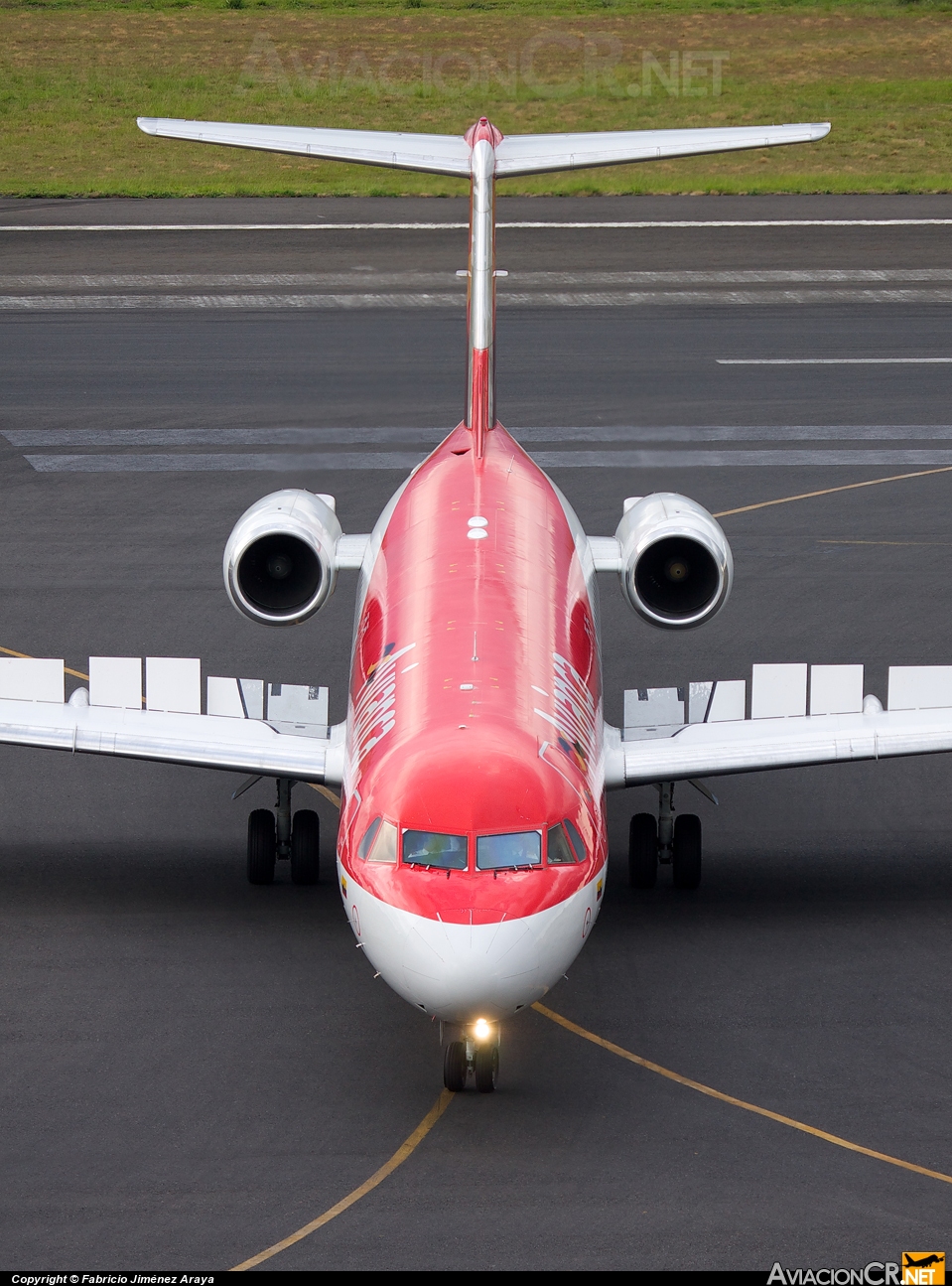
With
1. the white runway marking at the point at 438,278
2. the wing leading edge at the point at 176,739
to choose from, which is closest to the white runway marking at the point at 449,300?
the white runway marking at the point at 438,278

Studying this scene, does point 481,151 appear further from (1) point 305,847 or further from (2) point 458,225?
(2) point 458,225

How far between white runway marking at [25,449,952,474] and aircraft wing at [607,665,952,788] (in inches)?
480

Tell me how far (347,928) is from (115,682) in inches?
131

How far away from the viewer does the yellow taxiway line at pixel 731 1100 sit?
1392 centimetres

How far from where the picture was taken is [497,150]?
19.6 meters

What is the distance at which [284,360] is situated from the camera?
35375 millimetres

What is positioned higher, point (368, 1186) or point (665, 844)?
point (665, 844)

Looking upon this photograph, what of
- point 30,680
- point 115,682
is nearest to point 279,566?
point 115,682

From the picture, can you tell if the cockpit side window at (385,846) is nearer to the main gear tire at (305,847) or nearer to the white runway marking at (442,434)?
the main gear tire at (305,847)

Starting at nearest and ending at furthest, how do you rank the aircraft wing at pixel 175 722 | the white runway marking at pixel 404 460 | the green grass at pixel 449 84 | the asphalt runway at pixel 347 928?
the asphalt runway at pixel 347 928 < the aircraft wing at pixel 175 722 < the white runway marking at pixel 404 460 < the green grass at pixel 449 84

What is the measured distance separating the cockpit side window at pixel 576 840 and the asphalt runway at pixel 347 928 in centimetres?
190

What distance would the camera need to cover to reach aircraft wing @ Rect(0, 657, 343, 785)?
679 inches

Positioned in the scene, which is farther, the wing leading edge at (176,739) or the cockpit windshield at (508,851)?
the wing leading edge at (176,739)

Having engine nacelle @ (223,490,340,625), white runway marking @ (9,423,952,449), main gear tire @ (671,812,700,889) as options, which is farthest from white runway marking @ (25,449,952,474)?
main gear tire @ (671,812,700,889)
